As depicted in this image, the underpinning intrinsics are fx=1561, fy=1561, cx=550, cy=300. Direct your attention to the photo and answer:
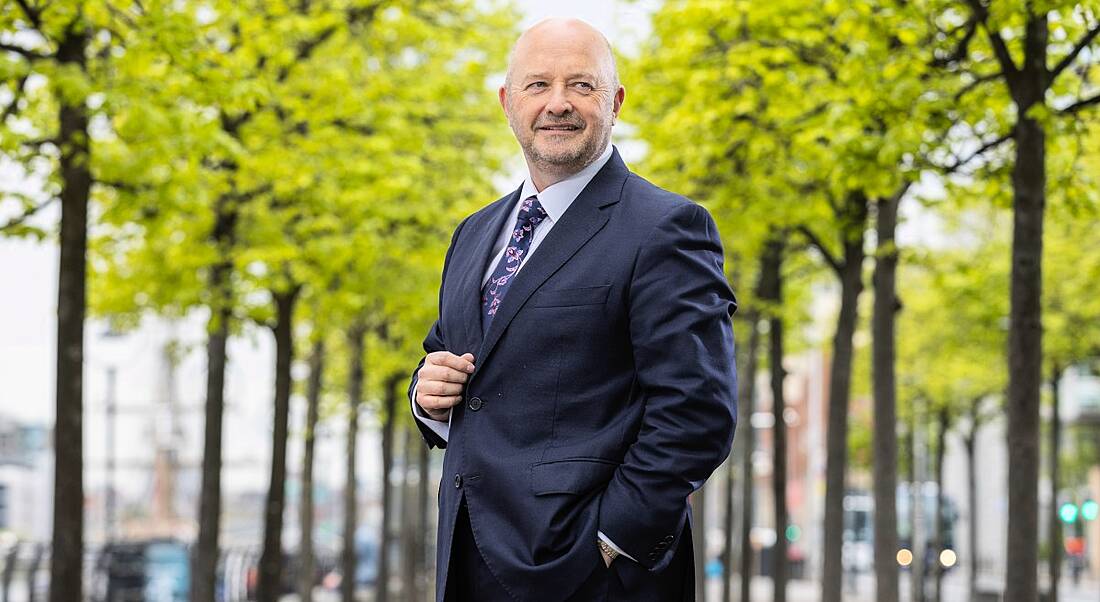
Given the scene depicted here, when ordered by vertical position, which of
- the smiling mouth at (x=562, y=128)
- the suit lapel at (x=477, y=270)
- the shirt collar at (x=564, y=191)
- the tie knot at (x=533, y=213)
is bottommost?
the suit lapel at (x=477, y=270)

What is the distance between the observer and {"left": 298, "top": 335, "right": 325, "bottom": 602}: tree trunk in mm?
20547

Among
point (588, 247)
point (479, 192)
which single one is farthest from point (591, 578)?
point (479, 192)

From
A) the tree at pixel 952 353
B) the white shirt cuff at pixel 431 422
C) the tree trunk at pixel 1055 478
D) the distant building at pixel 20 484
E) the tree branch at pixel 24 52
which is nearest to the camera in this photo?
the white shirt cuff at pixel 431 422

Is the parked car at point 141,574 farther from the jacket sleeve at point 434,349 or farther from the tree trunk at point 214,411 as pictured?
the jacket sleeve at point 434,349

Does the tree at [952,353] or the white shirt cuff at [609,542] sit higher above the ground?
the tree at [952,353]

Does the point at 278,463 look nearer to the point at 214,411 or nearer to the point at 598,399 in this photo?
the point at 214,411

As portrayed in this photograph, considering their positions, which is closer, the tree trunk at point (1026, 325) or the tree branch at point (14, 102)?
the tree trunk at point (1026, 325)

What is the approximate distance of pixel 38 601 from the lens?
22.2 meters

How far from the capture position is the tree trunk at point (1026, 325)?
30.2 ft

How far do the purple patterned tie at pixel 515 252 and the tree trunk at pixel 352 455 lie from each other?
63.1 ft

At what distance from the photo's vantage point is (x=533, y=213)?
331 centimetres

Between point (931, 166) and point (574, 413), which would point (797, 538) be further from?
point (574, 413)

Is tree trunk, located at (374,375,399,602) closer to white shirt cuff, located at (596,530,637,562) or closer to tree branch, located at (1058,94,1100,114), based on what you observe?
tree branch, located at (1058,94,1100,114)

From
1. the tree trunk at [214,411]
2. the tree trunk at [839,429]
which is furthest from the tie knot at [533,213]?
the tree trunk at [214,411]
